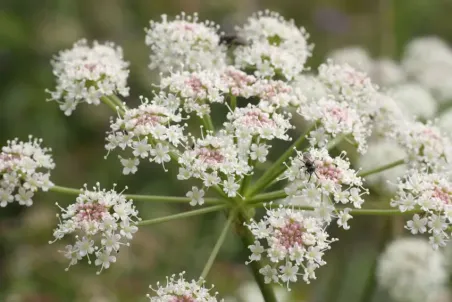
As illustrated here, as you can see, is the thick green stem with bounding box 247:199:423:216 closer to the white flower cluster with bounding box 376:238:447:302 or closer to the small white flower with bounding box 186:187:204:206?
the small white flower with bounding box 186:187:204:206

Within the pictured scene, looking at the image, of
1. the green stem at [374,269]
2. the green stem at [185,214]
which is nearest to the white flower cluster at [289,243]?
the green stem at [185,214]

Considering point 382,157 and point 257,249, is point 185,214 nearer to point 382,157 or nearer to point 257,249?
point 257,249

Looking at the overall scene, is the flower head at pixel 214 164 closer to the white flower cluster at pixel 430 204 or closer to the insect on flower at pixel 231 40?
the white flower cluster at pixel 430 204

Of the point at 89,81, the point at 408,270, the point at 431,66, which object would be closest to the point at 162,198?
the point at 89,81

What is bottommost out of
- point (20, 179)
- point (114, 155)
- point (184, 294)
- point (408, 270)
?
point (184, 294)

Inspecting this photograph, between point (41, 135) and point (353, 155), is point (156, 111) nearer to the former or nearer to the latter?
point (353, 155)

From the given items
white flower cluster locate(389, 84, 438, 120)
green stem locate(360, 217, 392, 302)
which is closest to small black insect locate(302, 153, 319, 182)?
green stem locate(360, 217, 392, 302)

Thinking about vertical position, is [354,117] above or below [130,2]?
below

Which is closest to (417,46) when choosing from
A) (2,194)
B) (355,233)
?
(355,233)
